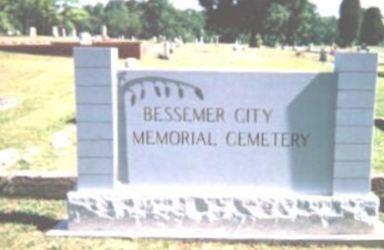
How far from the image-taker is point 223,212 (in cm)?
621

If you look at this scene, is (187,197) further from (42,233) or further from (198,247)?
(42,233)

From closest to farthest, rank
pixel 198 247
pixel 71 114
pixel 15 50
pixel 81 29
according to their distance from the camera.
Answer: pixel 198 247 < pixel 71 114 < pixel 15 50 < pixel 81 29

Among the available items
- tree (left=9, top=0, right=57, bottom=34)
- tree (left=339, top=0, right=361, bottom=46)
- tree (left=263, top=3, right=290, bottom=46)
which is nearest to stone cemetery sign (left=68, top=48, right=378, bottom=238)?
Result: tree (left=263, top=3, right=290, bottom=46)

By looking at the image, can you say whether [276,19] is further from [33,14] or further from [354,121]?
[354,121]

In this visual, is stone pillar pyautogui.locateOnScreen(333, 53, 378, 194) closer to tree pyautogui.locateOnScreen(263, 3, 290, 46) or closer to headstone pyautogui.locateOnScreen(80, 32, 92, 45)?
headstone pyautogui.locateOnScreen(80, 32, 92, 45)

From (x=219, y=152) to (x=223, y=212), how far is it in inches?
23.9

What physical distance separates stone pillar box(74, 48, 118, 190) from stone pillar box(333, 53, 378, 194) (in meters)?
2.22

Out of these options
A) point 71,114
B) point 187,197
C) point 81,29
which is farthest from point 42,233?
point 81,29

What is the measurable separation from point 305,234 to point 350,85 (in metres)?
1.53

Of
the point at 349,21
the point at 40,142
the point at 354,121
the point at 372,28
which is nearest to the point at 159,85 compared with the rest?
the point at 354,121

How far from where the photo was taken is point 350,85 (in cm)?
605

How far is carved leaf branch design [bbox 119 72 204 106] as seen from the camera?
6250mm

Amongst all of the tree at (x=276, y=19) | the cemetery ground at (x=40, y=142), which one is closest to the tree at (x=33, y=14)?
the tree at (x=276, y=19)

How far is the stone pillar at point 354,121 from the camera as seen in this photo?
601 centimetres
